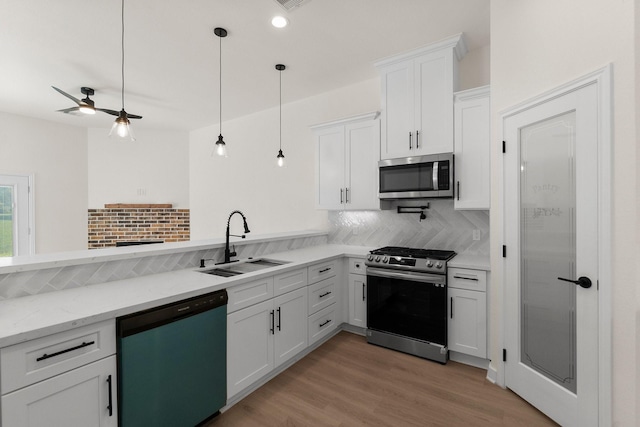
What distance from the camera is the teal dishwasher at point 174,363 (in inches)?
59.6

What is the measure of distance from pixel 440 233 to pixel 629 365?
6.25 feet

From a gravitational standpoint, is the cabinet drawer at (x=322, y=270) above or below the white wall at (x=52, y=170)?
below

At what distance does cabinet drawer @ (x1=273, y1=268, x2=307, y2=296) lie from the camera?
246cm

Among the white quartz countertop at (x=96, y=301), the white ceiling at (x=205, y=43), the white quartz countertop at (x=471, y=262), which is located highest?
the white ceiling at (x=205, y=43)

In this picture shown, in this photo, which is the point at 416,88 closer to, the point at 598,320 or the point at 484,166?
the point at 484,166

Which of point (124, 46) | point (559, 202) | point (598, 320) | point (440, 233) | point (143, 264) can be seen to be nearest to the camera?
point (598, 320)

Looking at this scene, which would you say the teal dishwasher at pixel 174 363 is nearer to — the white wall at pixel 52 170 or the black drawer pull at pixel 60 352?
the black drawer pull at pixel 60 352

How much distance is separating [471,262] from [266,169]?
3489 mm

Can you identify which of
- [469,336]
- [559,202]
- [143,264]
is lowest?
[469,336]

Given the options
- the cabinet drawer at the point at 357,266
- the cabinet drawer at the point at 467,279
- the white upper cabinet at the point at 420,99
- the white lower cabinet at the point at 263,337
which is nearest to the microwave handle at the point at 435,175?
the white upper cabinet at the point at 420,99

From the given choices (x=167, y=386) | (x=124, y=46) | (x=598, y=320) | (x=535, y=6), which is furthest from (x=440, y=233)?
(x=124, y=46)

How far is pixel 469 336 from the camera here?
2637 millimetres

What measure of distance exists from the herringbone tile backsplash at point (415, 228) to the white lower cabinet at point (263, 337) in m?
1.43

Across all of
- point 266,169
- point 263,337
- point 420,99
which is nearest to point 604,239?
point 420,99
